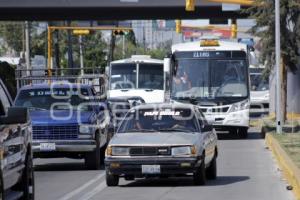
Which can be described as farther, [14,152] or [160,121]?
[160,121]

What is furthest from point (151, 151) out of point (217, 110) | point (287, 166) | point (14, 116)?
point (217, 110)

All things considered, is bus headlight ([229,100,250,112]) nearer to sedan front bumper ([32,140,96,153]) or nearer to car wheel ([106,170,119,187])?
sedan front bumper ([32,140,96,153])

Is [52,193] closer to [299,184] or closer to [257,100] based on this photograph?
[299,184]

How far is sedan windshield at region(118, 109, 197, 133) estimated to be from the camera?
1842cm

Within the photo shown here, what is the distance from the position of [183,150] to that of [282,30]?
67.4ft

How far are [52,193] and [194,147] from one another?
2.77 metres

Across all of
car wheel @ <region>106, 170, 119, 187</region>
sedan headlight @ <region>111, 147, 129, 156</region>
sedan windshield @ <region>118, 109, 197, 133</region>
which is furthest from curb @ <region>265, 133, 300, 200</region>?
car wheel @ <region>106, 170, 119, 187</region>

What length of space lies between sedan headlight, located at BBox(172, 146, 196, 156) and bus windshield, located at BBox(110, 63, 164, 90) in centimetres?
2628

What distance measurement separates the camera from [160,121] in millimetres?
18578


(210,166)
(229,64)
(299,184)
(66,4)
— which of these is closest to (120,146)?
(210,166)

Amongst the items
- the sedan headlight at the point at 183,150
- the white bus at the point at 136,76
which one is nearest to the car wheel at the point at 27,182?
the sedan headlight at the point at 183,150

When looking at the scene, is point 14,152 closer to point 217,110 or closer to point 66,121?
point 66,121

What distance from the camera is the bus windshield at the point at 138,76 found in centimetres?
4384

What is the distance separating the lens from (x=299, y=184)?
51.4 ft
